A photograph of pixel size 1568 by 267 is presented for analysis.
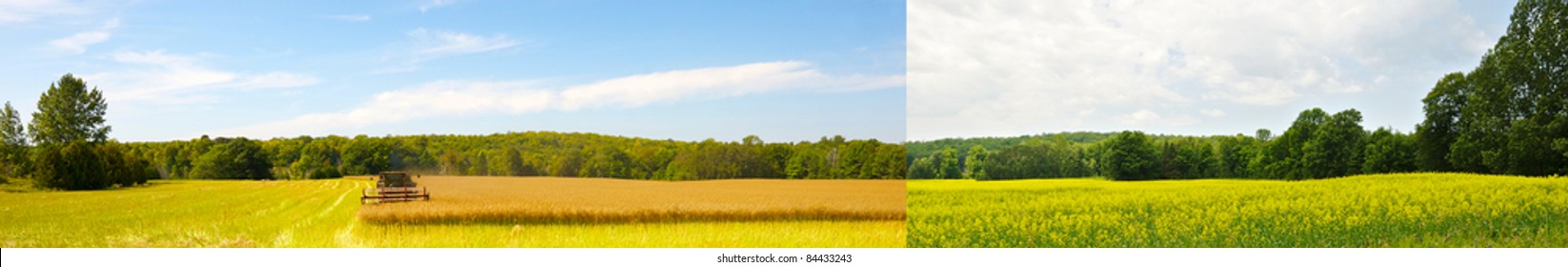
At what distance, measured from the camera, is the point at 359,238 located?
8.78 meters

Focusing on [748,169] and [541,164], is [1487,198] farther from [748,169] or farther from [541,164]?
[541,164]

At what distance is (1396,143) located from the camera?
11.7 m

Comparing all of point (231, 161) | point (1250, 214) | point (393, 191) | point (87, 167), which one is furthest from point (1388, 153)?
point (87, 167)

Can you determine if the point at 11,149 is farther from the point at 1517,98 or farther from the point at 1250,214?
the point at 1517,98

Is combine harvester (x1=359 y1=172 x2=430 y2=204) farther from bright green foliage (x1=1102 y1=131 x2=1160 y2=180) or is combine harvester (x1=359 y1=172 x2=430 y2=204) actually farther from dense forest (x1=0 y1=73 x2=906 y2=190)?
bright green foliage (x1=1102 y1=131 x2=1160 y2=180)

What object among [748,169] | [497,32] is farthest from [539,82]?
[748,169]

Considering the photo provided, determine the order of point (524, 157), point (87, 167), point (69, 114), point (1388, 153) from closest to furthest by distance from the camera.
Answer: point (69, 114), point (87, 167), point (1388, 153), point (524, 157)

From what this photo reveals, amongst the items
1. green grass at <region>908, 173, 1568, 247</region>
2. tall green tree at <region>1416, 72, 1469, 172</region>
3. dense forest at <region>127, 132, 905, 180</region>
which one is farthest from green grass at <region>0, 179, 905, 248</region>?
tall green tree at <region>1416, 72, 1469, 172</region>

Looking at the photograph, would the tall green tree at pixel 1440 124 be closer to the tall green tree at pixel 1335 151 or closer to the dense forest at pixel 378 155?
the tall green tree at pixel 1335 151

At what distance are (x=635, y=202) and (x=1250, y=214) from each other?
6.82 meters

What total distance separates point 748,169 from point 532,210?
4.09m

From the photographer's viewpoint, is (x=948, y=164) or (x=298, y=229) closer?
(x=298, y=229)

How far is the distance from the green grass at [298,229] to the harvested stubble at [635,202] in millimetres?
176

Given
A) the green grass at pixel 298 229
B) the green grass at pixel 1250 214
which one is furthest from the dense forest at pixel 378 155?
the green grass at pixel 1250 214
